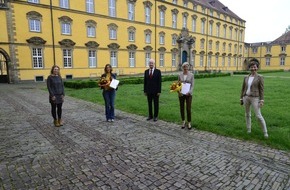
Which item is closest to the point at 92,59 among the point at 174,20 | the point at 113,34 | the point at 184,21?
the point at 113,34

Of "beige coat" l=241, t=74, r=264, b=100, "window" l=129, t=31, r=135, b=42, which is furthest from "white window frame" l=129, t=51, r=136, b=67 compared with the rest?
"beige coat" l=241, t=74, r=264, b=100

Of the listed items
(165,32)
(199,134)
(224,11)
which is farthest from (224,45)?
(199,134)

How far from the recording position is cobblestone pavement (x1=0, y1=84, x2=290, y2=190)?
3.69 m

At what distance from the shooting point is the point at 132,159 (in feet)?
15.0

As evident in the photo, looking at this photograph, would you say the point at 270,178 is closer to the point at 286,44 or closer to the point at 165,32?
the point at 165,32

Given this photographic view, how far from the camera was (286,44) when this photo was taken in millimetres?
61344

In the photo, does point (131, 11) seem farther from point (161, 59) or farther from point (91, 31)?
point (161, 59)

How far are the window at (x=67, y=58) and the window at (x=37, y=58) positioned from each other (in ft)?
9.42

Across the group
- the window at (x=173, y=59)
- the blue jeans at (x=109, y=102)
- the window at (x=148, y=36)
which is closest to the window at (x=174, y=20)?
the window at (x=173, y=59)

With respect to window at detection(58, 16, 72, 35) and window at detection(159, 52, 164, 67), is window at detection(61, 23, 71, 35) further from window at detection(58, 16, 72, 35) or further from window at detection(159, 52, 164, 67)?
window at detection(159, 52, 164, 67)

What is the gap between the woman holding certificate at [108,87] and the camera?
754 centimetres

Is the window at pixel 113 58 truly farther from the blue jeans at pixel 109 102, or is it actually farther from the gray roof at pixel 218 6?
the blue jeans at pixel 109 102

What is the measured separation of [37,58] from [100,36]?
9.05 meters

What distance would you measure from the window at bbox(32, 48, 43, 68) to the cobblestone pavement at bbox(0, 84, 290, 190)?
20713 mm
